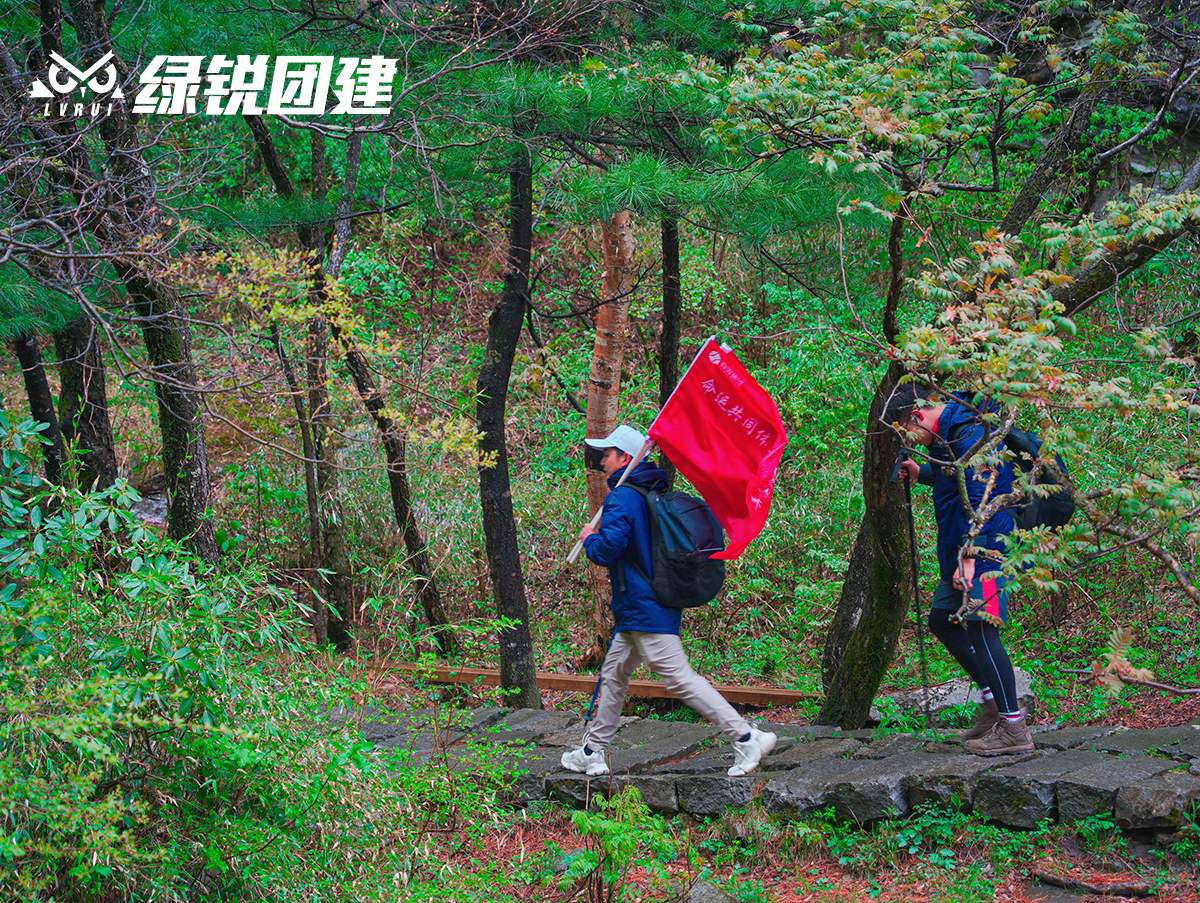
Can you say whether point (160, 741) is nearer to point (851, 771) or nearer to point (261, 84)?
point (851, 771)

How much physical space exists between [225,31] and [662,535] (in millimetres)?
4945

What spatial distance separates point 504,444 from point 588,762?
9.07ft

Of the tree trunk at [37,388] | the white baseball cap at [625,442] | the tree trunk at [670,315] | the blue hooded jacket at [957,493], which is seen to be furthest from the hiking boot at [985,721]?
the tree trunk at [37,388]

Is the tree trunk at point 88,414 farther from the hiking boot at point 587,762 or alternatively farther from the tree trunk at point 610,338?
the hiking boot at point 587,762

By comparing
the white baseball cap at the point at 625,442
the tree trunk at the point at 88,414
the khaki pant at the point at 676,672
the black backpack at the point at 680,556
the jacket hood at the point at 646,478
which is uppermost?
the tree trunk at the point at 88,414

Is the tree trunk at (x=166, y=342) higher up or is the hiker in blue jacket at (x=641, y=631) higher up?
the tree trunk at (x=166, y=342)

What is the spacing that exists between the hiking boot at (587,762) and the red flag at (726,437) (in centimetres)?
126

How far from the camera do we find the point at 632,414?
11.6m

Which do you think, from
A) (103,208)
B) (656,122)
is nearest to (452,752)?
(103,208)

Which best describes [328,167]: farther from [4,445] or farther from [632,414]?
[4,445]

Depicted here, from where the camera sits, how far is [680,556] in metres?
4.60

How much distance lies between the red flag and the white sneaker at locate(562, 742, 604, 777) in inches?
49.5

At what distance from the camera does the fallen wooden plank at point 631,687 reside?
263 inches

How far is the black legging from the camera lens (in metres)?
4.25
